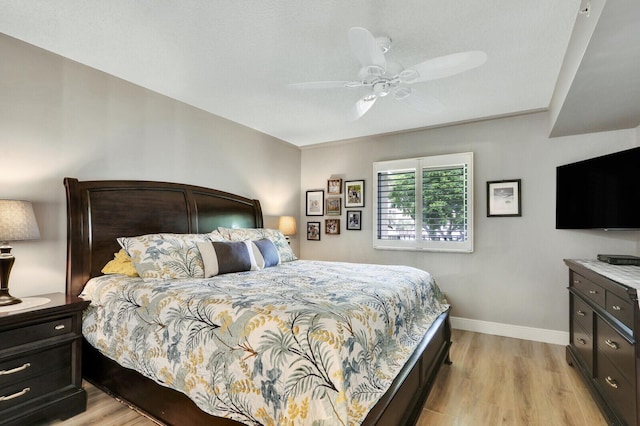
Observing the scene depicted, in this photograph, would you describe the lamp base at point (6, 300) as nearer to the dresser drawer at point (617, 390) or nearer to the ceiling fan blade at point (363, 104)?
the ceiling fan blade at point (363, 104)

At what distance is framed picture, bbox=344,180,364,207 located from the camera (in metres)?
4.69

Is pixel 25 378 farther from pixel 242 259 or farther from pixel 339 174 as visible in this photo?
pixel 339 174

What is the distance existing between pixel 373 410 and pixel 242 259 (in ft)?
5.62

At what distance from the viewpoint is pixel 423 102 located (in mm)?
3299

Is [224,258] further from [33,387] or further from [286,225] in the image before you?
[286,225]

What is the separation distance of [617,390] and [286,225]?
11.9ft

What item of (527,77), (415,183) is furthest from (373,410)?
(415,183)

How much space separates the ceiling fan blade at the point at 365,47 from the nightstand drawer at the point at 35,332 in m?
2.50

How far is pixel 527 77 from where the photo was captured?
2.75 metres

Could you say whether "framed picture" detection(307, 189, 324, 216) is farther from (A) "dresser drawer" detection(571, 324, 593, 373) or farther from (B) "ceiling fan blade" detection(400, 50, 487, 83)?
(A) "dresser drawer" detection(571, 324, 593, 373)

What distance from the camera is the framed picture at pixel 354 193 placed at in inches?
185

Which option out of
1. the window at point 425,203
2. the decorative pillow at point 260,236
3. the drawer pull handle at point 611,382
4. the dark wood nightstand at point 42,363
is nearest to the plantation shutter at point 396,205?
the window at point 425,203

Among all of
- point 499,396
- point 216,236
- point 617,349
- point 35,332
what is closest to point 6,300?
point 35,332

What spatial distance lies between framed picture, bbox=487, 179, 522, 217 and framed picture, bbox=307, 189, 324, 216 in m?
2.34
